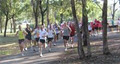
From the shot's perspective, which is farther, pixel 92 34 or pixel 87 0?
pixel 92 34

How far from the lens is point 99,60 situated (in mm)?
11812

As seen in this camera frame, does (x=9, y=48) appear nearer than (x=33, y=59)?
No

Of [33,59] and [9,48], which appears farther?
[9,48]

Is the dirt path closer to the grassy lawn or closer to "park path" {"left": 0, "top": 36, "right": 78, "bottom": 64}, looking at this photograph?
"park path" {"left": 0, "top": 36, "right": 78, "bottom": 64}

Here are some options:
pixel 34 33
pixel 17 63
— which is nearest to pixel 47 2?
pixel 34 33

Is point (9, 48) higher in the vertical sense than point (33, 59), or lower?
lower

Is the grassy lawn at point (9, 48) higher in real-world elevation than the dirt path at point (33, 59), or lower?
lower

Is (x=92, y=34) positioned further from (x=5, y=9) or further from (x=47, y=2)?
(x=5, y=9)

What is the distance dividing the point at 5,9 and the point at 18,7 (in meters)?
5.53

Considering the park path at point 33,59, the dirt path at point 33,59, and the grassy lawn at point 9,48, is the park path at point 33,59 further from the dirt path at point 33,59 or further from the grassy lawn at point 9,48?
the grassy lawn at point 9,48

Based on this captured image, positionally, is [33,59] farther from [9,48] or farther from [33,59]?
[9,48]

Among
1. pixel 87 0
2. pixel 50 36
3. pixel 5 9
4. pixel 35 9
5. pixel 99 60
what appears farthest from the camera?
pixel 5 9

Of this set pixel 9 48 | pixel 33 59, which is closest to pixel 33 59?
pixel 33 59

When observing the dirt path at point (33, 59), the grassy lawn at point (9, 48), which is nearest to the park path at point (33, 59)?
the dirt path at point (33, 59)
